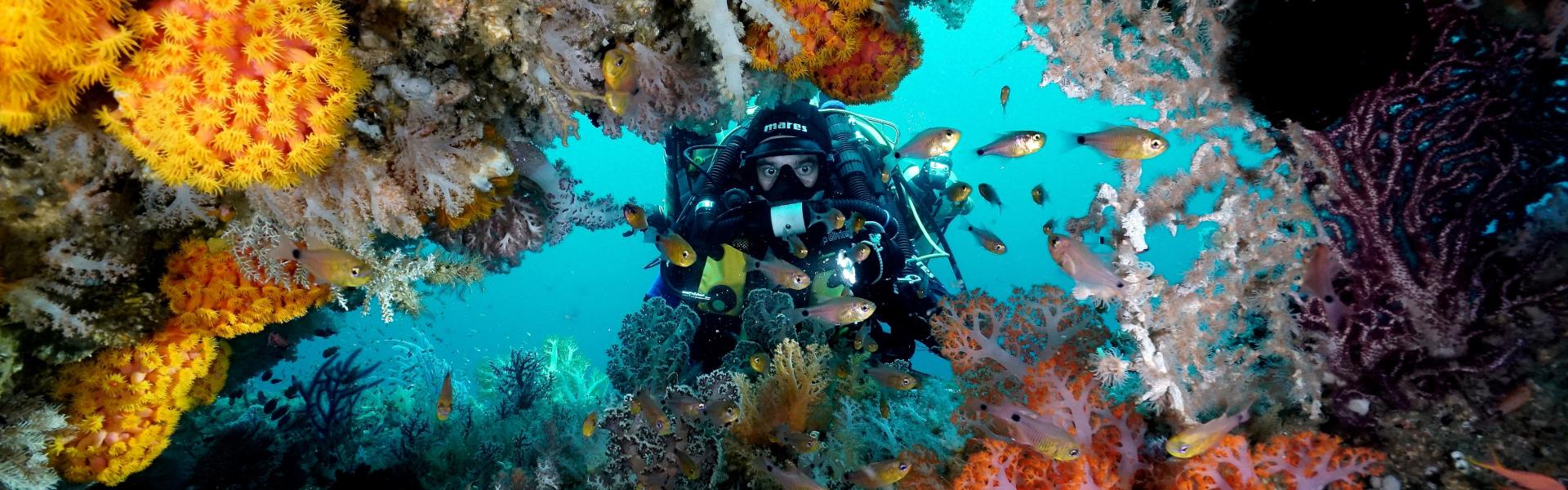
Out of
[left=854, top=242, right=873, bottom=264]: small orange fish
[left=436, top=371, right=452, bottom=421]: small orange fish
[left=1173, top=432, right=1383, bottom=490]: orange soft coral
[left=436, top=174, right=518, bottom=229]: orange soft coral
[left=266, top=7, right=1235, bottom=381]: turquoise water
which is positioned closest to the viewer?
[left=1173, top=432, right=1383, bottom=490]: orange soft coral

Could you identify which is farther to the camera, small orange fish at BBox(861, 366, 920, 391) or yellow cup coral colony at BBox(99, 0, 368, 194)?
small orange fish at BBox(861, 366, 920, 391)

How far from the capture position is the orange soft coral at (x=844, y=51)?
3385mm

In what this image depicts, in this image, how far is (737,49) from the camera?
3119 millimetres

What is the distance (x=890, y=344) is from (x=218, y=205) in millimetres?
5609

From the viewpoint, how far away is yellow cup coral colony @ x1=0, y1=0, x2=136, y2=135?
167 cm

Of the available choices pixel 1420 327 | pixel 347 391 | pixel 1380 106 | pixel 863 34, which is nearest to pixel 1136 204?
pixel 1380 106

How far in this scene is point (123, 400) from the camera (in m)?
2.96

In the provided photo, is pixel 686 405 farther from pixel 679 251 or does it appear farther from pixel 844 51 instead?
pixel 844 51

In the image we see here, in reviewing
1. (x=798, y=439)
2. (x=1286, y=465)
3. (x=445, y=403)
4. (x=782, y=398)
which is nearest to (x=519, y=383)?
(x=445, y=403)

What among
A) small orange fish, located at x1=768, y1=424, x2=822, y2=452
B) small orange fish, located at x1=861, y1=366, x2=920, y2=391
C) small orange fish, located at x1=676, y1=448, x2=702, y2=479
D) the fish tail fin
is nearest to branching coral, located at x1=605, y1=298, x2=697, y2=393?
the fish tail fin

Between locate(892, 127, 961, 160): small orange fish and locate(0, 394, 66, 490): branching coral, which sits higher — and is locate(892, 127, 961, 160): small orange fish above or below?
above

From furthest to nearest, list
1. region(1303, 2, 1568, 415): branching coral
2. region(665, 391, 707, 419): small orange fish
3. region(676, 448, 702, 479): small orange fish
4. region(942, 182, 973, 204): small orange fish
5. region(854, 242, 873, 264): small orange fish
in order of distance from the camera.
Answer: region(942, 182, 973, 204): small orange fish, region(854, 242, 873, 264): small orange fish, region(665, 391, 707, 419): small orange fish, region(676, 448, 702, 479): small orange fish, region(1303, 2, 1568, 415): branching coral

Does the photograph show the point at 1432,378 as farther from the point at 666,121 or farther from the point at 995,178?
the point at 995,178

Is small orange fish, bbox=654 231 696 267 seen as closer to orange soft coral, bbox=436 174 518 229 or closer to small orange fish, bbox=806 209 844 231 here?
orange soft coral, bbox=436 174 518 229
